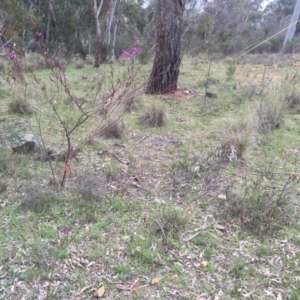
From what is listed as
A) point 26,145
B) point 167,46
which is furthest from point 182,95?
point 26,145

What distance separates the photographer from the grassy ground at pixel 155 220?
1906 mm

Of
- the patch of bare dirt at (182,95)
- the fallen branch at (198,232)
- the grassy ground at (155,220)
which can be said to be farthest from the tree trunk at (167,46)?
the fallen branch at (198,232)

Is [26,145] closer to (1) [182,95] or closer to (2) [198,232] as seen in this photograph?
(2) [198,232]

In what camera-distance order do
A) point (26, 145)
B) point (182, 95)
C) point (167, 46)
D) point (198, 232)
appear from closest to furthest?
point (198, 232)
point (26, 145)
point (167, 46)
point (182, 95)

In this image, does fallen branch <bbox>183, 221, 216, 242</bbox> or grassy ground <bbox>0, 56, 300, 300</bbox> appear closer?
grassy ground <bbox>0, 56, 300, 300</bbox>

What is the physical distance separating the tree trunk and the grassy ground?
263 cm

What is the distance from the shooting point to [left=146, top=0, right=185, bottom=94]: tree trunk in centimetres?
618

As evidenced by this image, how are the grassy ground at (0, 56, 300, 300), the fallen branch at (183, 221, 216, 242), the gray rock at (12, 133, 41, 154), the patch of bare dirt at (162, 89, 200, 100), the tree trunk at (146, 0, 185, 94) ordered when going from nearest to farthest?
the grassy ground at (0, 56, 300, 300) < the fallen branch at (183, 221, 216, 242) < the gray rock at (12, 133, 41, 154) < the tree trunk at (146, 0, 185, 94) < the patch of bare dirt at (162, 89, 200, 100)

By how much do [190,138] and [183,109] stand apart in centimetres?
151

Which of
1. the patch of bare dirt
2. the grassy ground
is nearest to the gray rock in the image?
the grassy ground

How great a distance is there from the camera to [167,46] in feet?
20.9

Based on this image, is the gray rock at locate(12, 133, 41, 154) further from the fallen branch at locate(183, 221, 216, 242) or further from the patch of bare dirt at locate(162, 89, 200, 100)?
the patch of bare dirt at locate(162, 89, 200, 100)

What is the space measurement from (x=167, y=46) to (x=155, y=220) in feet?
15.6

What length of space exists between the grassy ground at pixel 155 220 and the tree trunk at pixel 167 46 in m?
2.63
